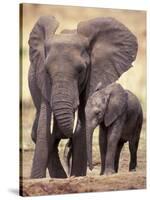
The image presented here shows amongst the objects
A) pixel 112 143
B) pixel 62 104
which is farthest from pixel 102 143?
pixel 62 104

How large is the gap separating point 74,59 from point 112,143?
0.75m

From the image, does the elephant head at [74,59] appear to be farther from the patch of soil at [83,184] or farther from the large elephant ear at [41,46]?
the patch of soil at [83,184]

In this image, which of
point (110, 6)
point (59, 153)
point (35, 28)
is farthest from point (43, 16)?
point (59, 153)

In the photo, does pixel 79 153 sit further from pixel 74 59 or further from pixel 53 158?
pixel 74 59

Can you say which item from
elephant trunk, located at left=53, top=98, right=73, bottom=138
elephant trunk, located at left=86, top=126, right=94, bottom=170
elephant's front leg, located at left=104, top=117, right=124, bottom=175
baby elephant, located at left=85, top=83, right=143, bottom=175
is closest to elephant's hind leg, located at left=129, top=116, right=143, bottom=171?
baby elephant, located at left=85, top=83, right=143, bottom=175

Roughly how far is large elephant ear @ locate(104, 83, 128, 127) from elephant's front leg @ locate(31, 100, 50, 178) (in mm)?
483

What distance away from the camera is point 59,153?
578 centimetres

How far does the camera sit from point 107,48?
5.91 metres

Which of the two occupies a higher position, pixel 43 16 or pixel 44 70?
pixel 43 16

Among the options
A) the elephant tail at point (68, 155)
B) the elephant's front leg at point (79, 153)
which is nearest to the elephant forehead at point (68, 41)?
the elephant's front leg at point (79, 153)

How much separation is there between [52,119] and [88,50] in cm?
58

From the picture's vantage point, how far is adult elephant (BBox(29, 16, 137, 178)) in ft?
18.5

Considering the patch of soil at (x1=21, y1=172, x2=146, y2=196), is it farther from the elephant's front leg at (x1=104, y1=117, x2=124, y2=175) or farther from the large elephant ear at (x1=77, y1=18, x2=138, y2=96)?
the large elephant ear at (x1=77, y1=18, x2=138, y2=96)

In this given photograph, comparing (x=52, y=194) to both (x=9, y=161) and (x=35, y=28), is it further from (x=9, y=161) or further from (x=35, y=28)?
(x=35, y=28)
